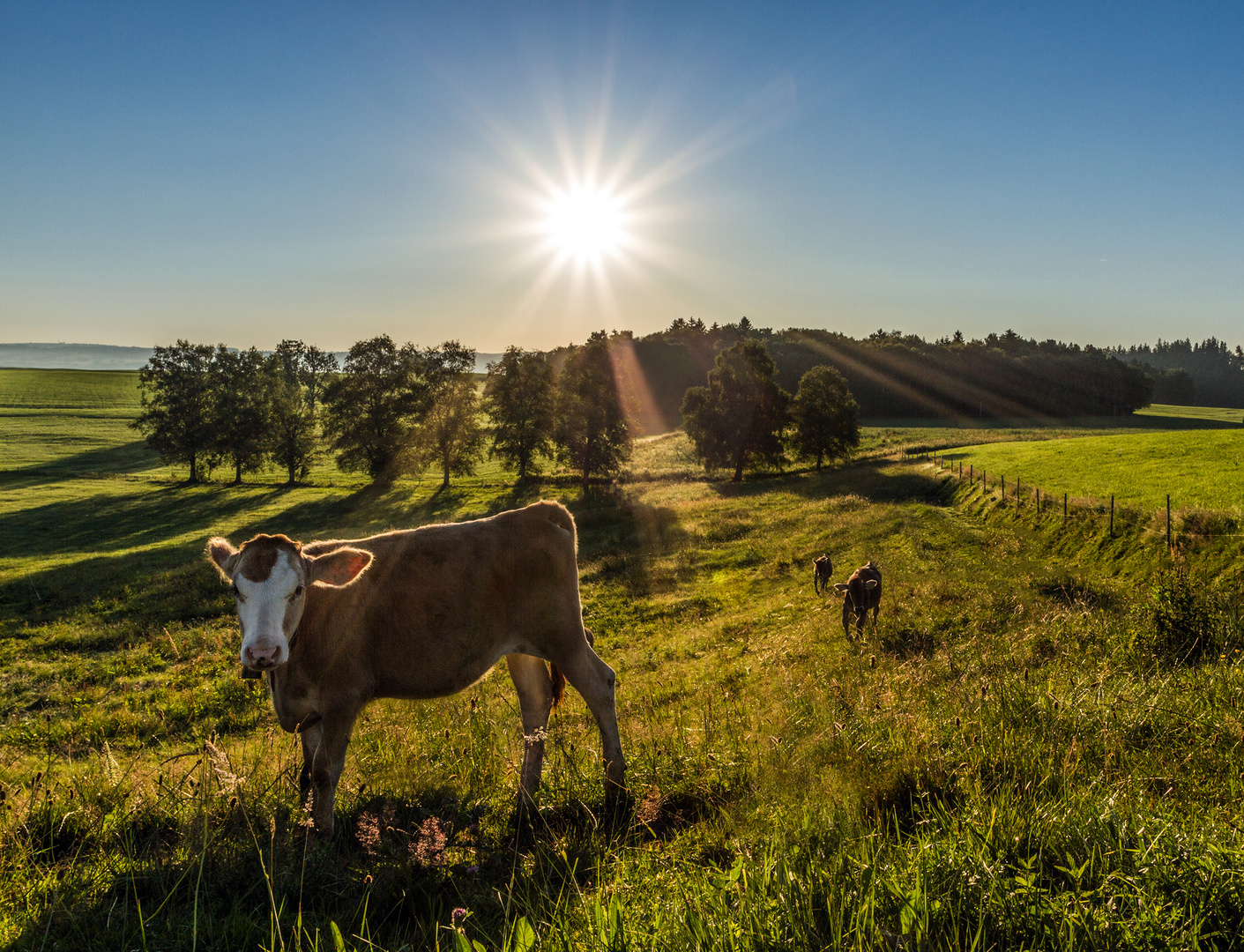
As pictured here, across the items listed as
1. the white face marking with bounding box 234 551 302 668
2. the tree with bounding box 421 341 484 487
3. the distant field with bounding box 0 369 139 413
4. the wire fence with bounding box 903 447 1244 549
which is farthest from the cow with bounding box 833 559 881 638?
the distant field with bounding box 0 369 139 413

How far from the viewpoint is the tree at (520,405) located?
5319cm

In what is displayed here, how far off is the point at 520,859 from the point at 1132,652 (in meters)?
6.91

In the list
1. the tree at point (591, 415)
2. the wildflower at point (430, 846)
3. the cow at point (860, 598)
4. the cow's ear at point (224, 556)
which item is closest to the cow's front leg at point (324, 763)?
the wildflower at point (430, 846)

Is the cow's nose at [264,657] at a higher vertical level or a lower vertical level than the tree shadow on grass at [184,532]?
higher

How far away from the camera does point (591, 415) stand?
52125mm

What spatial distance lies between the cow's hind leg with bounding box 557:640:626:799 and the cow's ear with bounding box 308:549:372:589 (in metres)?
2.02

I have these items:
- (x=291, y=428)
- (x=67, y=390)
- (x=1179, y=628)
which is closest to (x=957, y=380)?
(x=291, y=428)

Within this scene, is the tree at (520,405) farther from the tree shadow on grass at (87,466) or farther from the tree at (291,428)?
the tree shadow on grass at (87,466)

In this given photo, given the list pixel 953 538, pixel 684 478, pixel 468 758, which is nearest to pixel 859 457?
pixel 684 478

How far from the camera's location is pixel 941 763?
427cm

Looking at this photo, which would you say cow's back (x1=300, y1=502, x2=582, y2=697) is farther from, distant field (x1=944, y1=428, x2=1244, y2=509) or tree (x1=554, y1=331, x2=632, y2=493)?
tree (x1=554, y1=331, x2=632, y2=493)

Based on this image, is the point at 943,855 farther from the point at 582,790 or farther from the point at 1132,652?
the point at 1132,652

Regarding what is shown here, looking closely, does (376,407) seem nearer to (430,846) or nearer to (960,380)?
(430,846)

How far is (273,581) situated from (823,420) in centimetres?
5655
